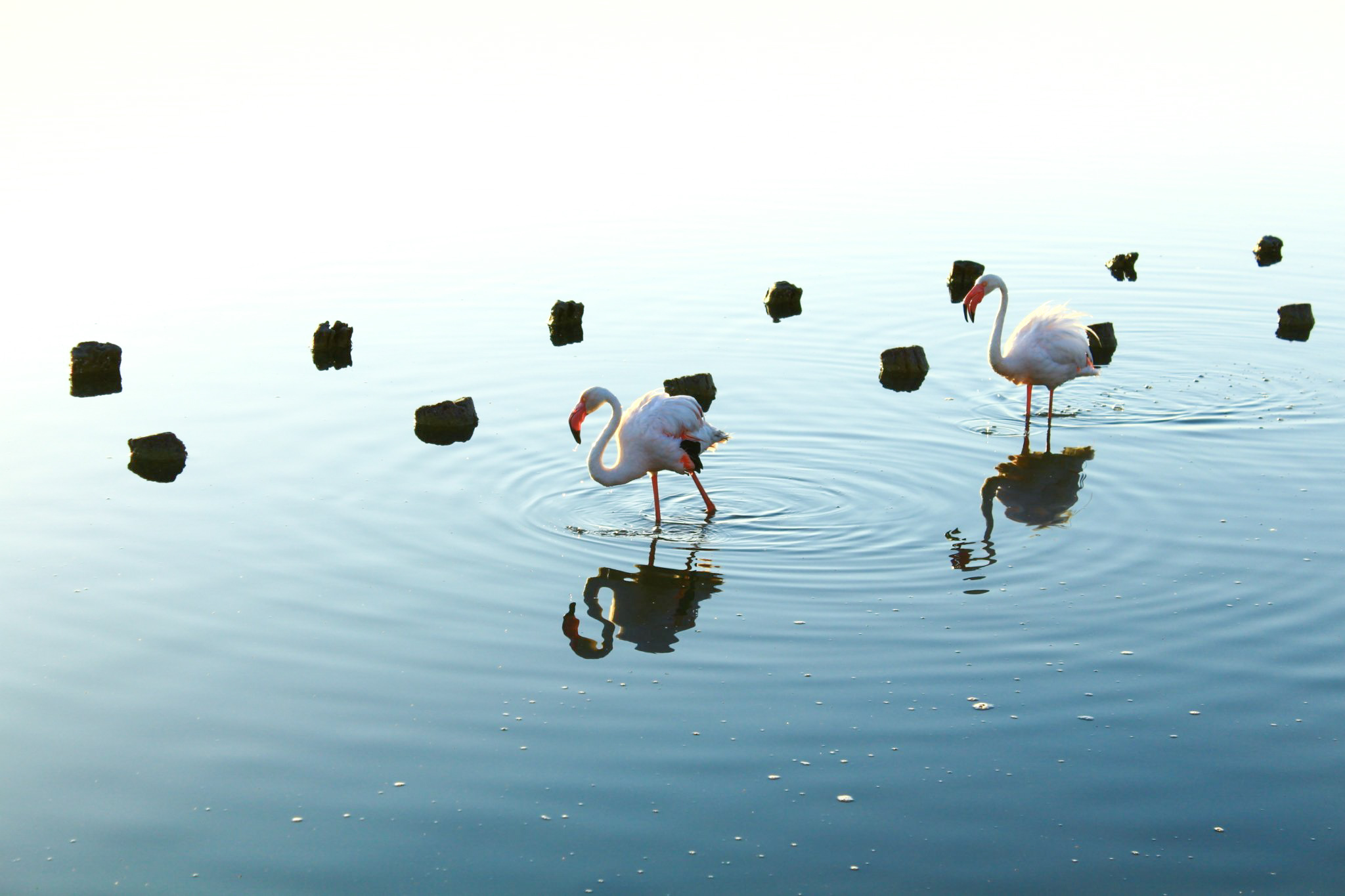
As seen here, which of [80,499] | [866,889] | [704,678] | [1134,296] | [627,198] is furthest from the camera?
[627,198]

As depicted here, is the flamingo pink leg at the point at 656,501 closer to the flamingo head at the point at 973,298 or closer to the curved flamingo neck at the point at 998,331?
the curved flamingo neck at the point at 998,331

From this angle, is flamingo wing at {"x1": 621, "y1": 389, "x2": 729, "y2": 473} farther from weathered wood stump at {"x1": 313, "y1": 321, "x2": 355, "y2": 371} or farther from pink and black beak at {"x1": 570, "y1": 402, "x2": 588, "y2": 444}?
weathered wood stump at {"x1": 313, "y1": 321, "x2": 355, "y2": 371}

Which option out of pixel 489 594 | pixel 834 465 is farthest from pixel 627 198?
pixel 489 594

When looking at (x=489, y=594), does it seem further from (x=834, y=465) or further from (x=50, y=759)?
(x=834, y=465)

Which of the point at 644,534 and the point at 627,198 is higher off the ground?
the point at 627,198

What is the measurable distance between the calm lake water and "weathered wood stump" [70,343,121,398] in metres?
0.24

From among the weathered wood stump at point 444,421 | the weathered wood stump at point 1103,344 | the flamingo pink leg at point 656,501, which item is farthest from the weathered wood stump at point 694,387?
the weathered wood stump at point 1103,344

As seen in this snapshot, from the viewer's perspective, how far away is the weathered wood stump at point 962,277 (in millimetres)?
22438

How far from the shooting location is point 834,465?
1418 cm

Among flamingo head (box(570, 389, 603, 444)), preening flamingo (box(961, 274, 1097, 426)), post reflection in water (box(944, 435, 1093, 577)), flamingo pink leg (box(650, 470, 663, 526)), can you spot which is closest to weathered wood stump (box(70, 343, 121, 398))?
flamingo head (box(570, 389, 603, 444))

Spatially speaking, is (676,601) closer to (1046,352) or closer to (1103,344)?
(1046,352)

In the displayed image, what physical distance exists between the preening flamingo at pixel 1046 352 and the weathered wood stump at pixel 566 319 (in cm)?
616

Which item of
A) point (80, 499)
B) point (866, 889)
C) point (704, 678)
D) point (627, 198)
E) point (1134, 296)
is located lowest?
point (866, 889)

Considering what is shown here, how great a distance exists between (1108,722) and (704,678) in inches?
107
